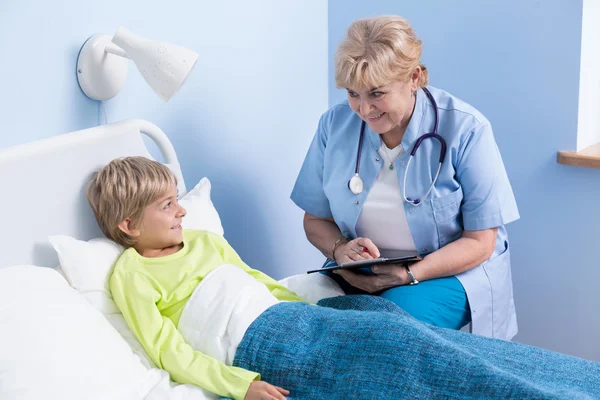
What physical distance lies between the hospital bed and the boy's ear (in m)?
0.05

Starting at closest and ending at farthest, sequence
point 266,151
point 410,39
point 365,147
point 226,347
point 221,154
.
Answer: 1. point 226,347
2. point 410,39
3. point 365,147
4. point 221,154
5. point 266,151

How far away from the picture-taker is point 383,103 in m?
1.90

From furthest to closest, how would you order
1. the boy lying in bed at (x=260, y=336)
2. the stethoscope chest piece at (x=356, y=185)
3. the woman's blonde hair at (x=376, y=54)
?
1. the stethoscope chest piece at (x=356, y=185)
2. the woman's blonde hair at (x=376, y=54)
3. the boy lying in bed at (x=260, y=336)

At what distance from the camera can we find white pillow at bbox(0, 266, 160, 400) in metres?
1.24

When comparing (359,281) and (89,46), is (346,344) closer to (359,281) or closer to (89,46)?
(359,281)

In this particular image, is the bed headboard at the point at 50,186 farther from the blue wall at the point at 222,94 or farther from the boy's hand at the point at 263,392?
the boy's hand at the point at 263,392

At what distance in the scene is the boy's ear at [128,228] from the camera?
1663 mm

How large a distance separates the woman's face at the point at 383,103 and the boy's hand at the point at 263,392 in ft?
2.54

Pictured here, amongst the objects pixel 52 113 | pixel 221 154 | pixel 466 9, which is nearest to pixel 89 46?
pixel 52 113

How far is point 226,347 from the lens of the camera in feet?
5.02

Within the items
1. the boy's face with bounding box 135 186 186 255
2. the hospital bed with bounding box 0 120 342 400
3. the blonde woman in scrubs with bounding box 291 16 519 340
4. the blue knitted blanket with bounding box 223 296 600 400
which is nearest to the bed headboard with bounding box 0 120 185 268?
the hospital bed with bounding box 0 120 342 400

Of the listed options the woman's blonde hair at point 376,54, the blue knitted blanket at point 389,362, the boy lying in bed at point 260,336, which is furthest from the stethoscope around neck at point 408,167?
the blue knitted blanket at point 389,362

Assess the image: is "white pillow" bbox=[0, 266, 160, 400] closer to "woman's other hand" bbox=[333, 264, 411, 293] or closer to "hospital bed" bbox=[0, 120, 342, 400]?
"hospital bed" bbox=[0, 120, 342, 400]

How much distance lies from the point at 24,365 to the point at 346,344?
0.59 metres
